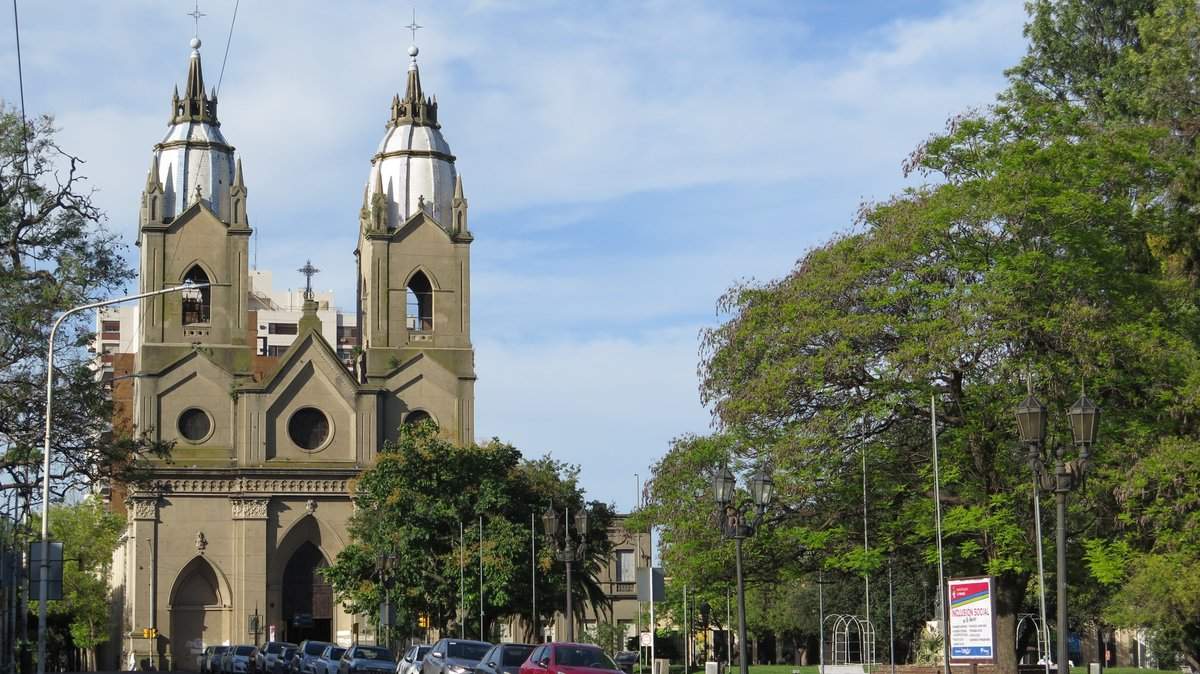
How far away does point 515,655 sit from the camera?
32.5 m

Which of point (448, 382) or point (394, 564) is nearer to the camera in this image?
point (394, 564)

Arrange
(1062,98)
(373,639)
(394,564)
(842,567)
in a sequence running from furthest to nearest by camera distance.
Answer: (373,639) → (394,564) → (1062,98) → (842,567)

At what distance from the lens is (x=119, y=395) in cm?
11812

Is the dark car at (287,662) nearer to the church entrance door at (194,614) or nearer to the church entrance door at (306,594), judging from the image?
the church entrance door at (194,614)

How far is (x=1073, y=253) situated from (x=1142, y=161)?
2474mm

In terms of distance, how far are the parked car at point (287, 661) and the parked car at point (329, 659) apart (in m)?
2.80

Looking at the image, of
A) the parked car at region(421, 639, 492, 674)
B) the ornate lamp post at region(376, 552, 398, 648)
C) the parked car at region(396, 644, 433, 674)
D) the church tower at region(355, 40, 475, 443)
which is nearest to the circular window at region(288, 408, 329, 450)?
the church tower at region(355, 40, 475, 443)

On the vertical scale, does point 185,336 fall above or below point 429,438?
above

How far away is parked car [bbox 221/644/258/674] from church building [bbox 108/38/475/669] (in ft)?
50.6

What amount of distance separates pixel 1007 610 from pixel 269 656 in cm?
2519

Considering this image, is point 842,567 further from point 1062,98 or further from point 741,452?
point 1062,98

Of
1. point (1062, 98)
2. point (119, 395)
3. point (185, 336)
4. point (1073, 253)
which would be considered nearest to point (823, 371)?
point (1073, 253)

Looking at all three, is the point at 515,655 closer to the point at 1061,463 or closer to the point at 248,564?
the point at 1061,463

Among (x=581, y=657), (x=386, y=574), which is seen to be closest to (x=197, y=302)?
(x=386, y=574)
